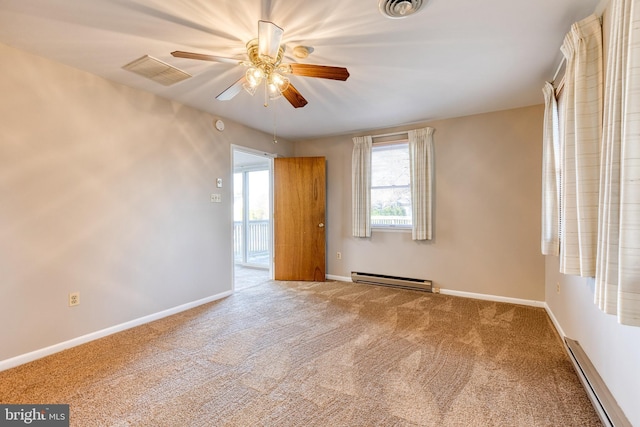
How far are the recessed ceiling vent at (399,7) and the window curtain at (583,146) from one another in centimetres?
98

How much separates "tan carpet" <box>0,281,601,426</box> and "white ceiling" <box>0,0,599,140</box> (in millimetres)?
2393

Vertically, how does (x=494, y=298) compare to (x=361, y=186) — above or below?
below

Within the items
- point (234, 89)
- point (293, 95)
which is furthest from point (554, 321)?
point (234, 89)

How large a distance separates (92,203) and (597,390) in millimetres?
3915

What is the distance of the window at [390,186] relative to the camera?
4.36m

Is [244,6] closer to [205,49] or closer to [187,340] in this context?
[205,49]

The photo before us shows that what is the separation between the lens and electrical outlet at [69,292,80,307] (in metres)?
2.51

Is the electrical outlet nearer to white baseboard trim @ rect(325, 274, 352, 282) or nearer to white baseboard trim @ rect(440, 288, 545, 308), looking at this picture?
white baseboard trim @ rect(325, 274, 352, 282)

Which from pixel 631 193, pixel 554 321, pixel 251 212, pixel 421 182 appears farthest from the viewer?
pixel 251 212

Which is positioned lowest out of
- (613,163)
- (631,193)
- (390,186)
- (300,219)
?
(300,219)

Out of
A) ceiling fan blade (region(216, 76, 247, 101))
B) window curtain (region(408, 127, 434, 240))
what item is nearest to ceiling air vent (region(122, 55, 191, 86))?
ceiling fan blade (region(216, 76, 247, 101))

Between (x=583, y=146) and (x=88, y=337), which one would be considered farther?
(x=88, y=337)

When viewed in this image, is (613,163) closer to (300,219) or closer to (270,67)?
(270,67)

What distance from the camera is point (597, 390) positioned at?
165 cm
